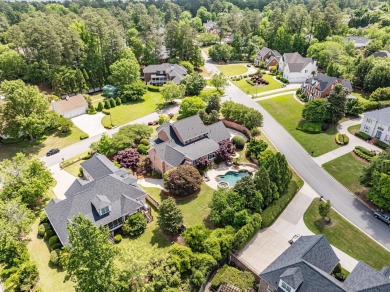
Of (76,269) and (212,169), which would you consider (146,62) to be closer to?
(212,169)

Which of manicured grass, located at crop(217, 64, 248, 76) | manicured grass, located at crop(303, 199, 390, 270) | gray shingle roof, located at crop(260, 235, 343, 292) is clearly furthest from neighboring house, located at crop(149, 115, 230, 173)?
manicured grass, located at crop(217, 64, 248, 76)

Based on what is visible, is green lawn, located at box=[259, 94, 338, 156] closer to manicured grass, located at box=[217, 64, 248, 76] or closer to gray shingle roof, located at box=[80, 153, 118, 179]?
manicured grass, located at box=[217, 64, 248, 76]

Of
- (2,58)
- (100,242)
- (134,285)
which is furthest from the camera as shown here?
(2,58)

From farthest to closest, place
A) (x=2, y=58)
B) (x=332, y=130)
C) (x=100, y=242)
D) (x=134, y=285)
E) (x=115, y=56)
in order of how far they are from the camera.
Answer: (x=115, y=56)
(x=2, y=58)
(x=332, y=130)
(x=134, y=285)
(x=100, y=242)

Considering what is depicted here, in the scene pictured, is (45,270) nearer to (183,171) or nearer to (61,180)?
(61,180)

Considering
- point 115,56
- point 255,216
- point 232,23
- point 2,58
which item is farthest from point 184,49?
point 255,216

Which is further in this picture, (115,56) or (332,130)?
(115,56)

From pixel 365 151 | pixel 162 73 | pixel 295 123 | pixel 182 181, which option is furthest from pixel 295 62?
pixel 182 181
